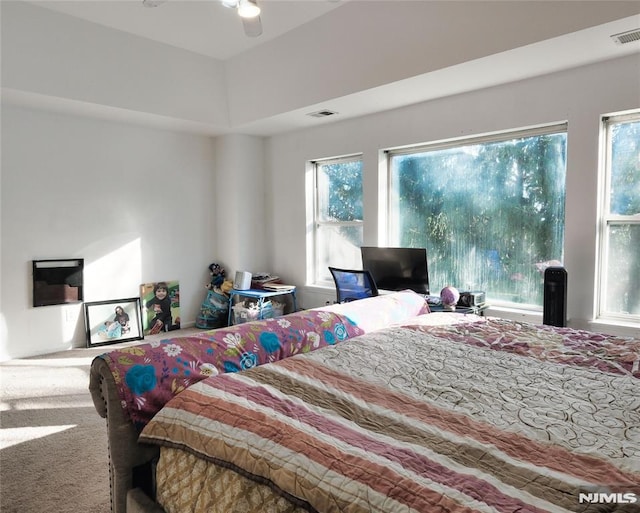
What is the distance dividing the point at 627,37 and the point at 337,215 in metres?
2.97

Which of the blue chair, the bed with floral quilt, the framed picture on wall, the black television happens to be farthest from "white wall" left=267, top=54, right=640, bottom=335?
the bed with floral quilt

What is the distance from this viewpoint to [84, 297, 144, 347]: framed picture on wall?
4438 millimetres

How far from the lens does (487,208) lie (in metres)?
3.72

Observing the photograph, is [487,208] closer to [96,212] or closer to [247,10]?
[247,10]

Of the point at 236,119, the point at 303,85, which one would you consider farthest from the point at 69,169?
the point at 303,85

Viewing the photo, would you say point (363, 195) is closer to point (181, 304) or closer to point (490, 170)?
point (490, 170)

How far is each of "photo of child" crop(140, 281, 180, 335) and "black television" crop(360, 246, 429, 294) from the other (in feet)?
8.02

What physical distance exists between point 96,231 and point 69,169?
0.66m

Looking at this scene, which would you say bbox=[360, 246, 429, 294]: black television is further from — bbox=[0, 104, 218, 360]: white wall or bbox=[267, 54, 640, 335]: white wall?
bbox=[0, 104, 218, 360]: white wall

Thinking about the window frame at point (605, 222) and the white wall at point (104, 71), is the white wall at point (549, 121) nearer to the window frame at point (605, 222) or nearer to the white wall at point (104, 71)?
the window frame at point (605, 222)

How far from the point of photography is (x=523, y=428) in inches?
44.9

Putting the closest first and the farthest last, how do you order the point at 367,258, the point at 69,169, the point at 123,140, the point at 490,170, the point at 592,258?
the point at 592,258, the point at 490,170, the point at 367,258, the point at 69,169, the point at 123,140

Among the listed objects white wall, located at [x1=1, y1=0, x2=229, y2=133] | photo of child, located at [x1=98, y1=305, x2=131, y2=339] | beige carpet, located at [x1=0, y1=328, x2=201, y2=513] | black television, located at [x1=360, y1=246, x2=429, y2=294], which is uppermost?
white wall, located at [x1=1, y1=0, x2=229, y2=133]

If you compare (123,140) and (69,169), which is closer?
(69,169)
